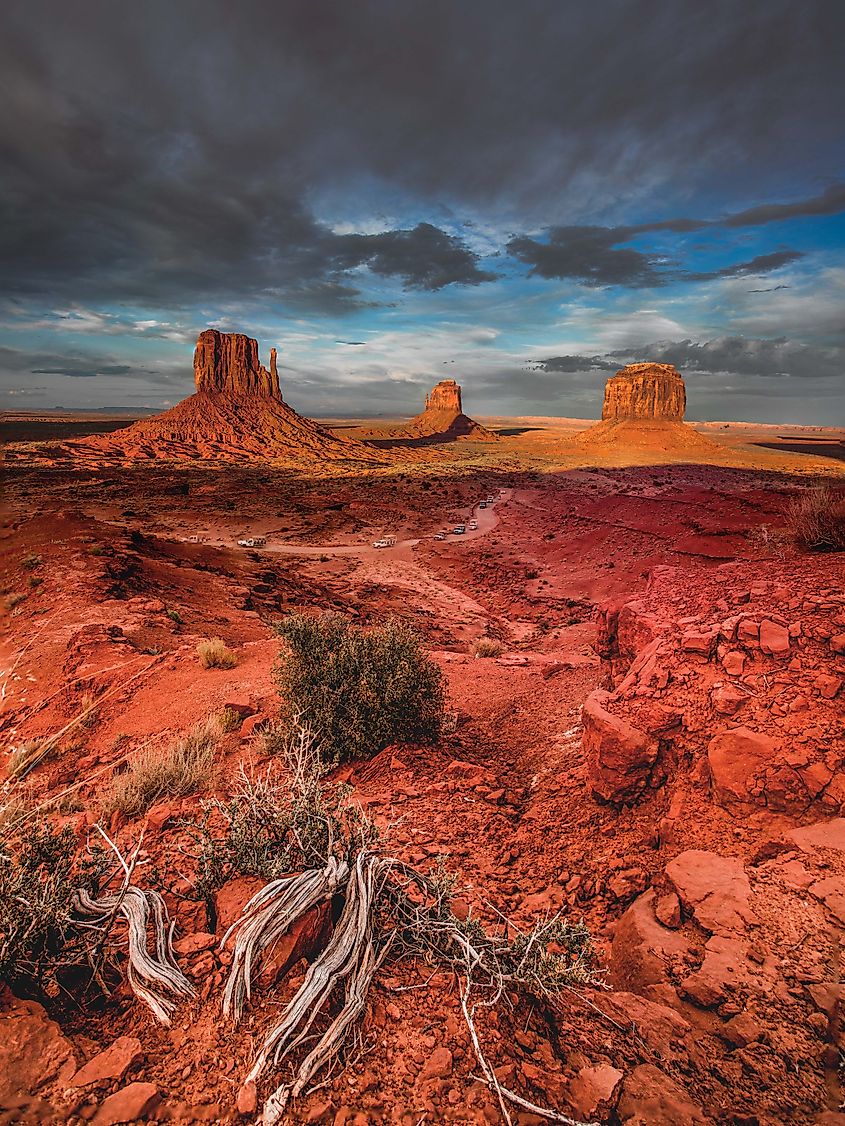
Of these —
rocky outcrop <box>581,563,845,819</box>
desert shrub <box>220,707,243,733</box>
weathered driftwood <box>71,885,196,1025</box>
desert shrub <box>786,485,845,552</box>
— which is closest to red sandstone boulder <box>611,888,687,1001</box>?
rocky outcrop <box>581,563,845,819</box>

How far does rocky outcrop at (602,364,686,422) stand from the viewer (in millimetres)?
105312

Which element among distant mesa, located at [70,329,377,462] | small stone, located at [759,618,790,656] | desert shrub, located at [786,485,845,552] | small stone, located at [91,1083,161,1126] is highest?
distant mesa, located at [70,329,377,462]

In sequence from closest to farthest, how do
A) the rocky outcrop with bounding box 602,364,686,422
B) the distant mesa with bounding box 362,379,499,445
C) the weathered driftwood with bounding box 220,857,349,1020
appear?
the weathered driftwood with bounding box 220,857,349,1020 → the rocky outcrop with bounding box 602,364,686,422 → the distant mesa with bounding box 362,379,499,445

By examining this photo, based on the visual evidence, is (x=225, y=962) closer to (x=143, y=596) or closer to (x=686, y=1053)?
(x=686, y=1053)

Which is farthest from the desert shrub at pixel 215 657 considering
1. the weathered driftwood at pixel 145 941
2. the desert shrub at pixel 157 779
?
the weathered driftwood at pixel 145 941

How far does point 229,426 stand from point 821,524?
292ft

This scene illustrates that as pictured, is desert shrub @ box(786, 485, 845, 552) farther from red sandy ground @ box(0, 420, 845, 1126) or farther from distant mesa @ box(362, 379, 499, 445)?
distant mesa @ box(362, 379, 499, 445)

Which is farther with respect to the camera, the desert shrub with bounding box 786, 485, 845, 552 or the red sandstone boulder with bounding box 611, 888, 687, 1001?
the desert shrub with bounding box 786, 485, 845, 552

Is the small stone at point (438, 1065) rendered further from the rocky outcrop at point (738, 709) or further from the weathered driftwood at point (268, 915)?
the rocky outcrop at point (738, 709)

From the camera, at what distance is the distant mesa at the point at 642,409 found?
9650cm

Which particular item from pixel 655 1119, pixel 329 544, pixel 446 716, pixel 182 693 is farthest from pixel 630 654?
pixel 329 544

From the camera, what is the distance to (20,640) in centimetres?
993

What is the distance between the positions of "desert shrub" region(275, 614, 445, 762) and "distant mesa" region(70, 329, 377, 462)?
68.0 meters

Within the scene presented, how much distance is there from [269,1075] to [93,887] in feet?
4.77
